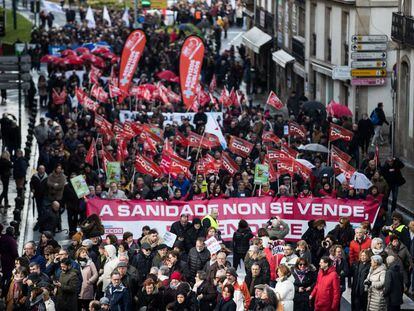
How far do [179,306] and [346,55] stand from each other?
96.4 ft

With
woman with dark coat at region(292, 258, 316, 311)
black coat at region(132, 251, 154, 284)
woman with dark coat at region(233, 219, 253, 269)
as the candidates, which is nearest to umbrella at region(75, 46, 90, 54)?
woman with dark coat at region(233, 219, 253, 269)

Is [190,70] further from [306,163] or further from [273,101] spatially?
[306,163]

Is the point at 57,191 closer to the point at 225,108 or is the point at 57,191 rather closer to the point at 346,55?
the point at 225,108

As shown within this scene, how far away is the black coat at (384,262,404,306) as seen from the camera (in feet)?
81.8

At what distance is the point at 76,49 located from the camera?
66.0m

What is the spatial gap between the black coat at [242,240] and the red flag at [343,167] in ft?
18.1

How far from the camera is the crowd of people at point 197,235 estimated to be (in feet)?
79.7

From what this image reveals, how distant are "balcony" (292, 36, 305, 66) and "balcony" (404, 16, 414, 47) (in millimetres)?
13337

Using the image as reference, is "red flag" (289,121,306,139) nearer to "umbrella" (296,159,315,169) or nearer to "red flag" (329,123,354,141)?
"red flag" (329,123,354,141)

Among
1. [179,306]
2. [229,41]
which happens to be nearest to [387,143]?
[179,306]

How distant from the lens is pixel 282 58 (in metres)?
61.6

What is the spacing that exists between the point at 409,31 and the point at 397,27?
1217 millimetres

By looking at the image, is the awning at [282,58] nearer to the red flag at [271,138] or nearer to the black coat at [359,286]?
the red flag at [271,138]

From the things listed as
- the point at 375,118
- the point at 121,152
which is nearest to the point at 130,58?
the point at 375,118
